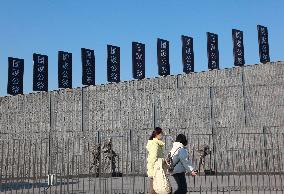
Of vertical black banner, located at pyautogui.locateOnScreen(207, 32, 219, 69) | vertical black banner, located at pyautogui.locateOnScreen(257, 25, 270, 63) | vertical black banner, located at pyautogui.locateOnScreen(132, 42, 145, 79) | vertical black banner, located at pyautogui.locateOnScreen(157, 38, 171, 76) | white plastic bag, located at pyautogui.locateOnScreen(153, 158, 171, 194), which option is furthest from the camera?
vertical black banner, located at pyautogui.locateOnScreen(257, 25, 270, 63)

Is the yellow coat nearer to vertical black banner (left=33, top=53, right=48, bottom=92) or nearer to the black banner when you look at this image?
the black banner

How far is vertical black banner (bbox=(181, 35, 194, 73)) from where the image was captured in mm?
32469

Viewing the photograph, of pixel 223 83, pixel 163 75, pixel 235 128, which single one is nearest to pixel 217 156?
pixel 235 128

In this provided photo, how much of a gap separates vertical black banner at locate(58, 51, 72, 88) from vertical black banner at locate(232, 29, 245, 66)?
12.2m

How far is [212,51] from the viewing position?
32750 millimetres

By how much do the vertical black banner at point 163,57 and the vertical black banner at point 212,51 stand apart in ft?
9.91

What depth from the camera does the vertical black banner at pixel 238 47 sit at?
3245 centimetres

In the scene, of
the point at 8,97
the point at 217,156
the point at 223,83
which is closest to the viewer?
the point at 217,156

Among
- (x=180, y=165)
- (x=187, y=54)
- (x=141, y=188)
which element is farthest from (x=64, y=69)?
(x=180, y=165)

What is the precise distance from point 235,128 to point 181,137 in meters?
19.7

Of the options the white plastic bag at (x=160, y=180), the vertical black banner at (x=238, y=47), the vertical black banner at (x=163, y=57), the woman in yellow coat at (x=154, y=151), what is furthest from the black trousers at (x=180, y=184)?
the vertical black banner at (x=238, y=47)

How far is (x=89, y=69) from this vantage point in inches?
1309

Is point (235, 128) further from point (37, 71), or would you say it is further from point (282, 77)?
point (37, 71)

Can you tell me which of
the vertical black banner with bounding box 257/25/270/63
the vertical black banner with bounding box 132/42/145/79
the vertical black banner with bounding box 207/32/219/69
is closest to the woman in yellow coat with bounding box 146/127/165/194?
the vertical black banner with bounding box 132/42/145/79
